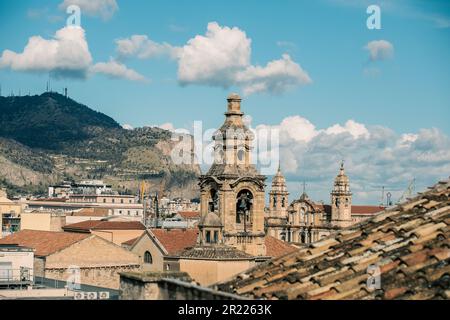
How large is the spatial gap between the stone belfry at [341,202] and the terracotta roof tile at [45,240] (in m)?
46.0

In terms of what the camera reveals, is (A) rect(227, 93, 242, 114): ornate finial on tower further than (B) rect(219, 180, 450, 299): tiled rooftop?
Yes

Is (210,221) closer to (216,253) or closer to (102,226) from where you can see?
(216,253)

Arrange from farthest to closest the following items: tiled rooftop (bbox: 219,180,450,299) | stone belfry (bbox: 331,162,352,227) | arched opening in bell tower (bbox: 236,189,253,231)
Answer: stone belfry (bbox: 331,162,352,227) → arched opening in bell tower (bbox: 236,189,253,231) → tiled rooftop (bbox: 219,180,450,299)

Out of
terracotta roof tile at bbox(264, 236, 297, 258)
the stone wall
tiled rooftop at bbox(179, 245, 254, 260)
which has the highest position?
terracotta roof tile at bbox(264, 236, 297, 258)

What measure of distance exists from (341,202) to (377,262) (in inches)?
3878

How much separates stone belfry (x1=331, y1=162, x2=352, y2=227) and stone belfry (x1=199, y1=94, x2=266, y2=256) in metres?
52.4

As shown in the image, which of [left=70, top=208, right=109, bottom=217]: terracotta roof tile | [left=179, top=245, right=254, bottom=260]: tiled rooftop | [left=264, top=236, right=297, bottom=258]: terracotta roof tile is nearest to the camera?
[left=179, top=245, right=254, bottom=260]: tiled rooftop

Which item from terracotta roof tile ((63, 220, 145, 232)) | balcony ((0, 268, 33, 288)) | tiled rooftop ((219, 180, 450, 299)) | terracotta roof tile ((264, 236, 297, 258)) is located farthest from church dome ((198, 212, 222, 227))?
tiled rooftop ((219, 180, 450, 299))

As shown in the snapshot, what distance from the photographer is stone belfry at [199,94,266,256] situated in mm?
57250

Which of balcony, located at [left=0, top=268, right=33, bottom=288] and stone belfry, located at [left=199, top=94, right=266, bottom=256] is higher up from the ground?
stone belfry, located at [left=199, top=94, right=266, bottom=256]

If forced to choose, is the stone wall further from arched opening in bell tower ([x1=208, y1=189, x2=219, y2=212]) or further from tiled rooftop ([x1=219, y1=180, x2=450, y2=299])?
arched opening in bell tower ([x1=208, y1=189, x2=219, y2=212])

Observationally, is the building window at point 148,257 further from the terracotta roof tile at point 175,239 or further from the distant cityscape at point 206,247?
the terracotta roof tile at point 175,239

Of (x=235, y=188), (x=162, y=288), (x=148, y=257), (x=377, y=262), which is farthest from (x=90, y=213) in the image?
(x=377, y=262)

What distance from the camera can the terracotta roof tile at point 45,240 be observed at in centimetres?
6600
